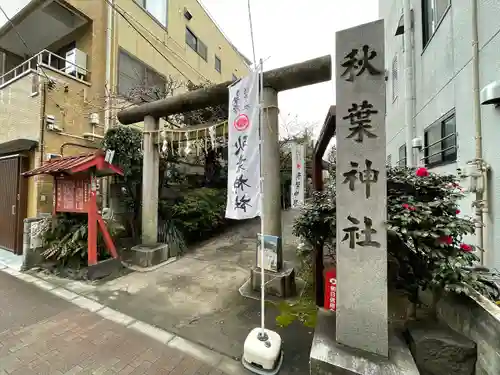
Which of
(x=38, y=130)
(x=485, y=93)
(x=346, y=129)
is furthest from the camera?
(x=38, y=130)

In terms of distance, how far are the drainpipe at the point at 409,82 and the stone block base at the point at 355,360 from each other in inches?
236

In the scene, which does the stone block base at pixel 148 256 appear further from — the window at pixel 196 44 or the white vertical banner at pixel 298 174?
the window at pixel 196 44

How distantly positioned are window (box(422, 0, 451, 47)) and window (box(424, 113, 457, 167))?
7.83ft

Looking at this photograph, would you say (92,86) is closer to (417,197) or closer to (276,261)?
(276,261)

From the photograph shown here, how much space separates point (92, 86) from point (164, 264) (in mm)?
7147

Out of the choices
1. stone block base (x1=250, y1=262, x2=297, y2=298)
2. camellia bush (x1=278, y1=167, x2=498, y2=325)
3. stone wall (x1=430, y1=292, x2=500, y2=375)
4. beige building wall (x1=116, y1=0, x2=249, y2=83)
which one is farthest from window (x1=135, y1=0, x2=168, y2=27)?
stone wall (x1=430, y1=292, x2=500, y2=375)

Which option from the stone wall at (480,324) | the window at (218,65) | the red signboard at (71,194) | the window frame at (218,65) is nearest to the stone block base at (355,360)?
the stone wall at (480,324)

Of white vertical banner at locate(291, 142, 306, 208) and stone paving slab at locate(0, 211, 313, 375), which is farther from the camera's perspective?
white vertical banner at locate(291, 142, 306, 208)

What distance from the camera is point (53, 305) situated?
4148 millimetres

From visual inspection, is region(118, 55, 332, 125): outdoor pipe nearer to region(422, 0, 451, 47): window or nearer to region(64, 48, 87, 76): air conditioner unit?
region(422, 0, 451, 47): window

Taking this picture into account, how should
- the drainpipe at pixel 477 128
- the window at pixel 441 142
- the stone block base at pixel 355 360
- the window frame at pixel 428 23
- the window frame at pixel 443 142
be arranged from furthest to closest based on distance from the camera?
the window frame at pixel 428 23
the window at pixel 441 142
the window frame at pixel 443 142
the drainpipe at pixel 477 128
the stone block base at pixel 355 360

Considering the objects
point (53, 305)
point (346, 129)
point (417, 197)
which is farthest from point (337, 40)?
point (53, 305)

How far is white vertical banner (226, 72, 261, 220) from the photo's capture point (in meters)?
3.59

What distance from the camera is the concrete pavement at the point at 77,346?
108 inches
